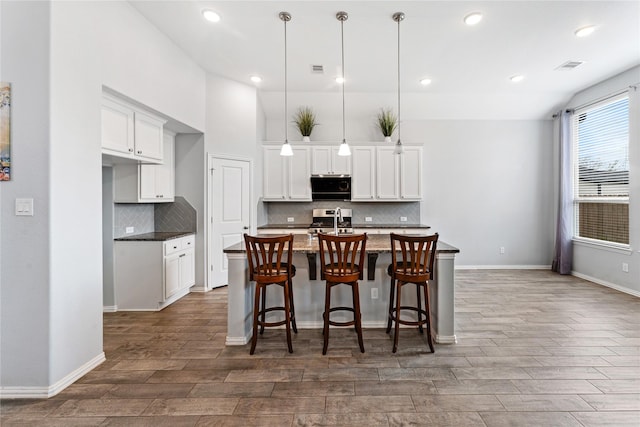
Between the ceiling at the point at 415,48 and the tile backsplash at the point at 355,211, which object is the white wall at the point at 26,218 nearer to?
the ceiling at the point at 415,48

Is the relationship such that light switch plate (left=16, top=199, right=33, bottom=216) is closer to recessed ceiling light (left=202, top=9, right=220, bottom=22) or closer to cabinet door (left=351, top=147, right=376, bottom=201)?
recessed ceiling light (left=202, top=9, right=220, bottom=22)

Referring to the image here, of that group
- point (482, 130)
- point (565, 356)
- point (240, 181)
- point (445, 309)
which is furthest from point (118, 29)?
point (482, 130)

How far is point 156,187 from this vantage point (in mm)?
4266

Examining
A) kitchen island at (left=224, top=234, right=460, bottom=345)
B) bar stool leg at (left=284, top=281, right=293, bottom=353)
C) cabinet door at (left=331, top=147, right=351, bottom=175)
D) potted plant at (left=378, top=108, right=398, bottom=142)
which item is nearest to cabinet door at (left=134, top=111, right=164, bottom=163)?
kitchen island at (left=224, top=234, right=460, bottom=345)

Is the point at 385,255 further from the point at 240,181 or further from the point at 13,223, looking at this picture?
the point at 13,223

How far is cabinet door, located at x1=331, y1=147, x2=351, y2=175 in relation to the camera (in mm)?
5676

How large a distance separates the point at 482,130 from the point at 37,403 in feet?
23.1

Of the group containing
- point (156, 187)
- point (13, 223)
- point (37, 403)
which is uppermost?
point (156, 187)

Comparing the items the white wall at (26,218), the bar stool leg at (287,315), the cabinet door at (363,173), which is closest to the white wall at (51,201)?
the white wall at (26,218)

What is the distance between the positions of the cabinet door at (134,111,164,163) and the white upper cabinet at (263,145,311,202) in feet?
6.78

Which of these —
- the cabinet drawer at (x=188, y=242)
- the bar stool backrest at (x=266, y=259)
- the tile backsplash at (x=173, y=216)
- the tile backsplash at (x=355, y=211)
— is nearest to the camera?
the bar stool backrest at (x=266, y=259)

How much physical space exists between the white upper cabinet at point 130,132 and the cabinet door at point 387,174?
3.57 meters

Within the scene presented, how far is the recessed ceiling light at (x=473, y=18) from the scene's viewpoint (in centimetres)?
310

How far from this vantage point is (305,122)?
18.7 ft
